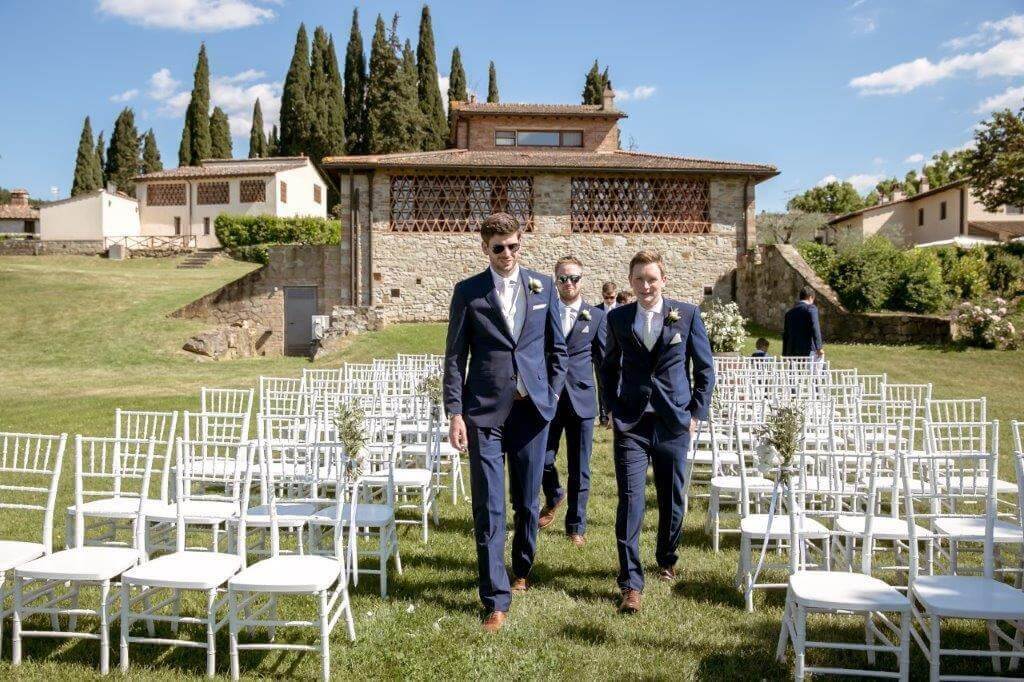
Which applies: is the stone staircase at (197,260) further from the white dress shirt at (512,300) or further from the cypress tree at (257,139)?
the white dress shirt at (512,300)

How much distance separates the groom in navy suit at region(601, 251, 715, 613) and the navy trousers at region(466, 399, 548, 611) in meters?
0.53

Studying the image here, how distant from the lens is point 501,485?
4457 millimetres

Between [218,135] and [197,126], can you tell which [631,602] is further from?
[218,135]

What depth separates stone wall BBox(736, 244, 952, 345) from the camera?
19266 mm

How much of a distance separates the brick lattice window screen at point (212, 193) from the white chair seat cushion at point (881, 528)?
143 ft

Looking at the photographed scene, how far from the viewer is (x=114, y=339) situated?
897 inches

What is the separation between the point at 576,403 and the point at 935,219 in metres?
44.1

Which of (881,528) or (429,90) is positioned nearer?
(881,528)

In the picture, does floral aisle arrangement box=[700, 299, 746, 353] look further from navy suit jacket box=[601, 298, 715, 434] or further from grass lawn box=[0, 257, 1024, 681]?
navy suit jacket box=[601, 298, 715, 434]

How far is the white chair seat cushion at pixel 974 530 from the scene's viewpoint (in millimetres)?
4336

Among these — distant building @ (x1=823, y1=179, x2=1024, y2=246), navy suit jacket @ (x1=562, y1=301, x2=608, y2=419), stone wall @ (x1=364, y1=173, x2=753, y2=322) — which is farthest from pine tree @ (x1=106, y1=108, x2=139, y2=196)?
navy suit jacket @ (x1=562, y1=301, x2=608, y2=419)

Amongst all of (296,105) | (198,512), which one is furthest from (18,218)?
(198,512)

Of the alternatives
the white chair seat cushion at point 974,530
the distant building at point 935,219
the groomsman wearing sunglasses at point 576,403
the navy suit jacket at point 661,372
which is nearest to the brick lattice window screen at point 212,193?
the distant building at point 935,219

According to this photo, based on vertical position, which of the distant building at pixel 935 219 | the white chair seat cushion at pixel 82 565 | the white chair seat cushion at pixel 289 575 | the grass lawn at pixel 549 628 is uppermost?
the distant building at pixel 935 219
